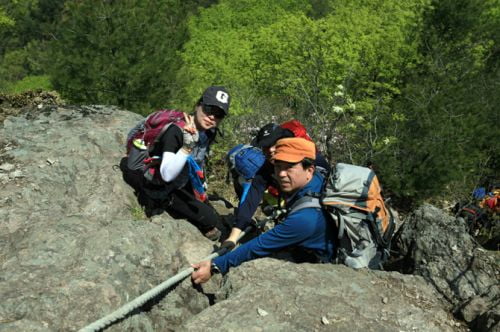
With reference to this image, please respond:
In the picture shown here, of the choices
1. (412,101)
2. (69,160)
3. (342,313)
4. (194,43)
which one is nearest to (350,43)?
(412,101)

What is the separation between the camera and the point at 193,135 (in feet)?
13.1

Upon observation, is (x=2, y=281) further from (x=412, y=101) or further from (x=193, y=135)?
(x=412, y=101)

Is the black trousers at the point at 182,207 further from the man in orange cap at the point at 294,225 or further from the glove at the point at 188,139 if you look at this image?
the man in orange cap at the point at 294,225

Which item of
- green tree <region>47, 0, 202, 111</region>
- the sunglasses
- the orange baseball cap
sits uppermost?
the orange baseball cap

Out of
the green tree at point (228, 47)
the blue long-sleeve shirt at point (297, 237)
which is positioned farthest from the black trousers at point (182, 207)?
the green tree at point (228, 47)

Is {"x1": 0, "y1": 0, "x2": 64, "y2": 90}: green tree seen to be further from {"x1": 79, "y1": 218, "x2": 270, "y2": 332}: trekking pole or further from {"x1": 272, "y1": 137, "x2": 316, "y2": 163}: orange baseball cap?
{"x1": 272, "y1": 137, "x2": 316, "y2": 163}: orange baseball cap

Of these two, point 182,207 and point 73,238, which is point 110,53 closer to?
point 182,207

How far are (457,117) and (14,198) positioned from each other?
48.0ft

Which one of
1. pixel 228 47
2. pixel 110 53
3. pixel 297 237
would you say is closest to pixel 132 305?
pixel 297 237

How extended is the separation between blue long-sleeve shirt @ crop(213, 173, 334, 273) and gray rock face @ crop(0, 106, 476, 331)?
0.41 ft

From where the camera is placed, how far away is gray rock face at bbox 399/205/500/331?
3649 mm

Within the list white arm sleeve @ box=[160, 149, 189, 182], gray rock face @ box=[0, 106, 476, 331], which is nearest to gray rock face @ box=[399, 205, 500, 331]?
gray rock face @ box=[0, 106, 476, 331]

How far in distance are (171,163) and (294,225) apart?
139cm

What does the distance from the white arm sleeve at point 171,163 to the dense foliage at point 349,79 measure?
3.83 m
